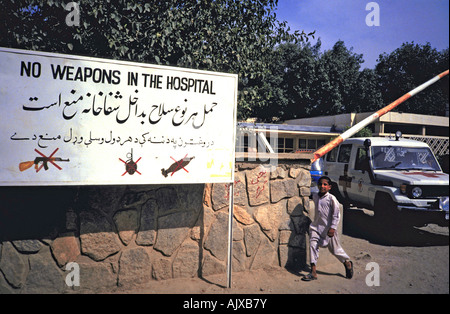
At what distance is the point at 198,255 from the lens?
4.36 meters

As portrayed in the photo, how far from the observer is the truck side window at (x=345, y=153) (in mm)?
8945

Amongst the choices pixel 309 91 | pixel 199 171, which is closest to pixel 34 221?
pixel 199 171

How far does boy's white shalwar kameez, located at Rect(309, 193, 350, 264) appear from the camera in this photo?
4578mm

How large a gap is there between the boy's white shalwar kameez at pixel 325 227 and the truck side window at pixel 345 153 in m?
4.67

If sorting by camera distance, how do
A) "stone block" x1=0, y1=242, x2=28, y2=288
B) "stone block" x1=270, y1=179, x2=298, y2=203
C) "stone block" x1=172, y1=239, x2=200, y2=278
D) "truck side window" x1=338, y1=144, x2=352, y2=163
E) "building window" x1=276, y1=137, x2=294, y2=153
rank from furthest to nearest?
1. "building window" x1=276, y1=137, x2=294, y2=153
2. "truck side window" x1=338, y1=144, x2=352, y2=163
3. "stone block" x1=270, y1=179, x2=298, y2=203
4. "stone block" x1=172, y1=239, x2=200, y2=278
5. "stone block" x1=0, y1=242, x2=28, y2=288

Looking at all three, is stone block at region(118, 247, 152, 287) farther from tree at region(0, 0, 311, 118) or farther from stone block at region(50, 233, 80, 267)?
tree at region(0, 0, 311, 118)

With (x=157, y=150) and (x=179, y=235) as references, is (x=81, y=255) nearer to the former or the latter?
(x=179, y=235)

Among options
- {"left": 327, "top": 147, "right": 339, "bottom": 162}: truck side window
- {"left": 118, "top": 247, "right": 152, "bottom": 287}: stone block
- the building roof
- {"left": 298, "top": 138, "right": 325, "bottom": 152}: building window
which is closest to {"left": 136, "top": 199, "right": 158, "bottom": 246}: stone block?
{"left": 118, "top": 247, "right": 152, "bottom": 287}: stone block

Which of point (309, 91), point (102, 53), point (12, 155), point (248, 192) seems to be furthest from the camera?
point (309, 91)

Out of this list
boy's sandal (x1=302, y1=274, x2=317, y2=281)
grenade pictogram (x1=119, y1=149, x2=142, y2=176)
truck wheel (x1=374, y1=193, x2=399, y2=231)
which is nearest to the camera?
grenade pictogram (x1=119, y1=149, x2=142, y2=176)

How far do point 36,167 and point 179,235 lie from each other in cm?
188

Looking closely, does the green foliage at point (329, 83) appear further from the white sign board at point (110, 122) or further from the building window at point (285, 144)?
the white sign board at point (110, 122)

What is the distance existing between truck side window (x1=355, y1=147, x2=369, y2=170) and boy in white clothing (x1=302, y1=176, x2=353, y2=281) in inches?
147

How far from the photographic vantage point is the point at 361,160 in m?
8.27
